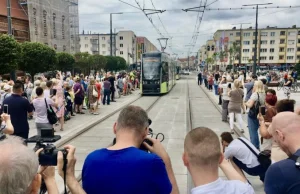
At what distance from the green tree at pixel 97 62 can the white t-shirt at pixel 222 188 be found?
185 ft

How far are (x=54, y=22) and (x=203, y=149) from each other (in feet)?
181

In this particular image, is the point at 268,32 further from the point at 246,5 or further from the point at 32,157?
the point at 32,157

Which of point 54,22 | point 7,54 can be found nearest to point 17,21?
point 54,22

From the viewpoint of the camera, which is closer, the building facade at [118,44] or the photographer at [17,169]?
the photographer at [17,169]

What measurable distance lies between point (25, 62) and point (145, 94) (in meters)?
15.7

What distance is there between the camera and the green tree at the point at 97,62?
190 feet

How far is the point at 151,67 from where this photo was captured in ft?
79.7

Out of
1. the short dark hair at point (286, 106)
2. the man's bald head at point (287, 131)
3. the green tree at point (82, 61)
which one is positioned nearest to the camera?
the man's bald head at point (287, 131)

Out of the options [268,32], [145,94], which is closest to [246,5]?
[145,94]

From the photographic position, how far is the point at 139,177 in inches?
82.8

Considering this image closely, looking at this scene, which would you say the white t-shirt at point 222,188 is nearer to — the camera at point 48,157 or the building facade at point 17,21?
the camera at point 48,157

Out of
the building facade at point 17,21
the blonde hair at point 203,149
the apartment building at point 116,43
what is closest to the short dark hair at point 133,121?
the blonde hair at point 203,149

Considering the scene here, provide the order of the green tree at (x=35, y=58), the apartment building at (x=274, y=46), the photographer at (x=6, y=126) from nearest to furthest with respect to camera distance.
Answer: the photographer at (x=6, y=126), the green tree at (x=35, y=58), the apartment building at (x=274, y=46)

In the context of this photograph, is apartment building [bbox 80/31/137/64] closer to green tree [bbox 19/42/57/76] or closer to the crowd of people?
green tree [bbox 19/42/57/76]
